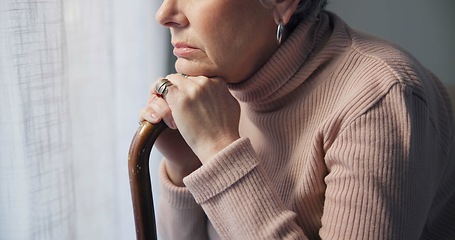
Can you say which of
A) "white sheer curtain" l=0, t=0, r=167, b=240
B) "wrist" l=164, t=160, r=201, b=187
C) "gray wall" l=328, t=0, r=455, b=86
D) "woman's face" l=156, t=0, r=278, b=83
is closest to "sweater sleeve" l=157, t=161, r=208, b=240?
"wrist" l=164, t=160, r=201, b=187

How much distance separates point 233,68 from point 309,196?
249 mm

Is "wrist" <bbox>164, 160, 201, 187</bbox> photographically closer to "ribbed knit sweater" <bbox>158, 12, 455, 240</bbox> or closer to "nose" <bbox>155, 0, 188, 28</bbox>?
"ribbed knit sweater" <bbox>158, 12, 455, 240</bbox>

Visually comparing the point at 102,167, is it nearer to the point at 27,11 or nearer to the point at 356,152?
the point at 27,11

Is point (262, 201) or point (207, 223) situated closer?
point (262, 201)

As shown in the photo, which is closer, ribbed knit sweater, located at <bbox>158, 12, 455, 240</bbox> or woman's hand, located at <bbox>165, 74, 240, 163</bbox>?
ribbed knit sweater, located at <bbox>158, 12, 455, 240</bbox>

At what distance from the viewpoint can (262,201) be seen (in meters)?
0.80

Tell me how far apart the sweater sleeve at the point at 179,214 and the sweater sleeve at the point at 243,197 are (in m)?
0.25

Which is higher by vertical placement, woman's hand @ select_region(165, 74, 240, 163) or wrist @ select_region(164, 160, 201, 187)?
woman's hand @ select_region(165, 74, 240, 163)

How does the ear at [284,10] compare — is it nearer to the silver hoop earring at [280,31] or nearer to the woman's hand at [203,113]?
the silver hoop earring at [280,31]

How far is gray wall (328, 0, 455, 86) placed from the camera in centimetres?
134

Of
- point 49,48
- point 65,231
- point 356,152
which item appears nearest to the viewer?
point 356,152

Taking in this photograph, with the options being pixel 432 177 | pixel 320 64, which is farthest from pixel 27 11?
pixel 432 177

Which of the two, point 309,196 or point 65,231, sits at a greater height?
point 309,196

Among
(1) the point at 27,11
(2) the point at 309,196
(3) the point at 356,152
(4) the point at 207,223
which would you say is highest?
(1) the point at 27,11
